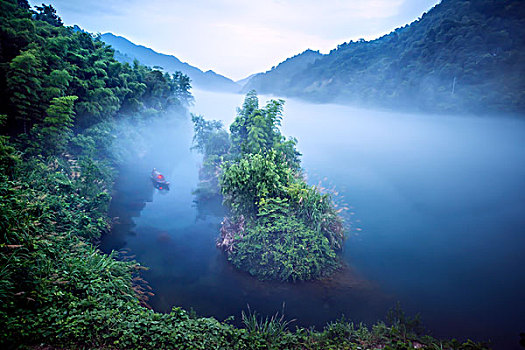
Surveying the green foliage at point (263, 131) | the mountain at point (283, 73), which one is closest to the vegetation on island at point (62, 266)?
the green foliage at point (263, 131)

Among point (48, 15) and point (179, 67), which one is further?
point (179, 67)

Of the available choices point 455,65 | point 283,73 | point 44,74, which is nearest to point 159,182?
point 44,74

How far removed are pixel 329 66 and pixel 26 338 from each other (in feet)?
257

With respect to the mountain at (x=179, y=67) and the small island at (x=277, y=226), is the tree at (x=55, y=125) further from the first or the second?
the mountain at (x=179, y=67)

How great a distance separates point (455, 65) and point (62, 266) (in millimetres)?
46102

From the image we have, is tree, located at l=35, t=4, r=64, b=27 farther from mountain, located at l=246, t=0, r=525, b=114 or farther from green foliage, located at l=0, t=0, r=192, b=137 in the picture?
mountain, located at l=246, t=0, r=525, b=114

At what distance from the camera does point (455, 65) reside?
34.9 meters

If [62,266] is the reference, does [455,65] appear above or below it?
above

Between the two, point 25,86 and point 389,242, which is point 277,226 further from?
point 25,86

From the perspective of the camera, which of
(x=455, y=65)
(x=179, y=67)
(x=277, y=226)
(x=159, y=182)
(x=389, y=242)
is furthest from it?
(x=179, y=67)

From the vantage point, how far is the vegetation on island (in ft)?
14.2

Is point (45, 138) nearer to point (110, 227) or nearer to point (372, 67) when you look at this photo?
point (110, 227)

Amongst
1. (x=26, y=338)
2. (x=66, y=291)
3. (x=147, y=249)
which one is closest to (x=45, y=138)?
(x=147, y=249)

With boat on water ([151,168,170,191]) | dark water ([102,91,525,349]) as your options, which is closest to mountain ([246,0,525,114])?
dark water ([102,91,525,349])
